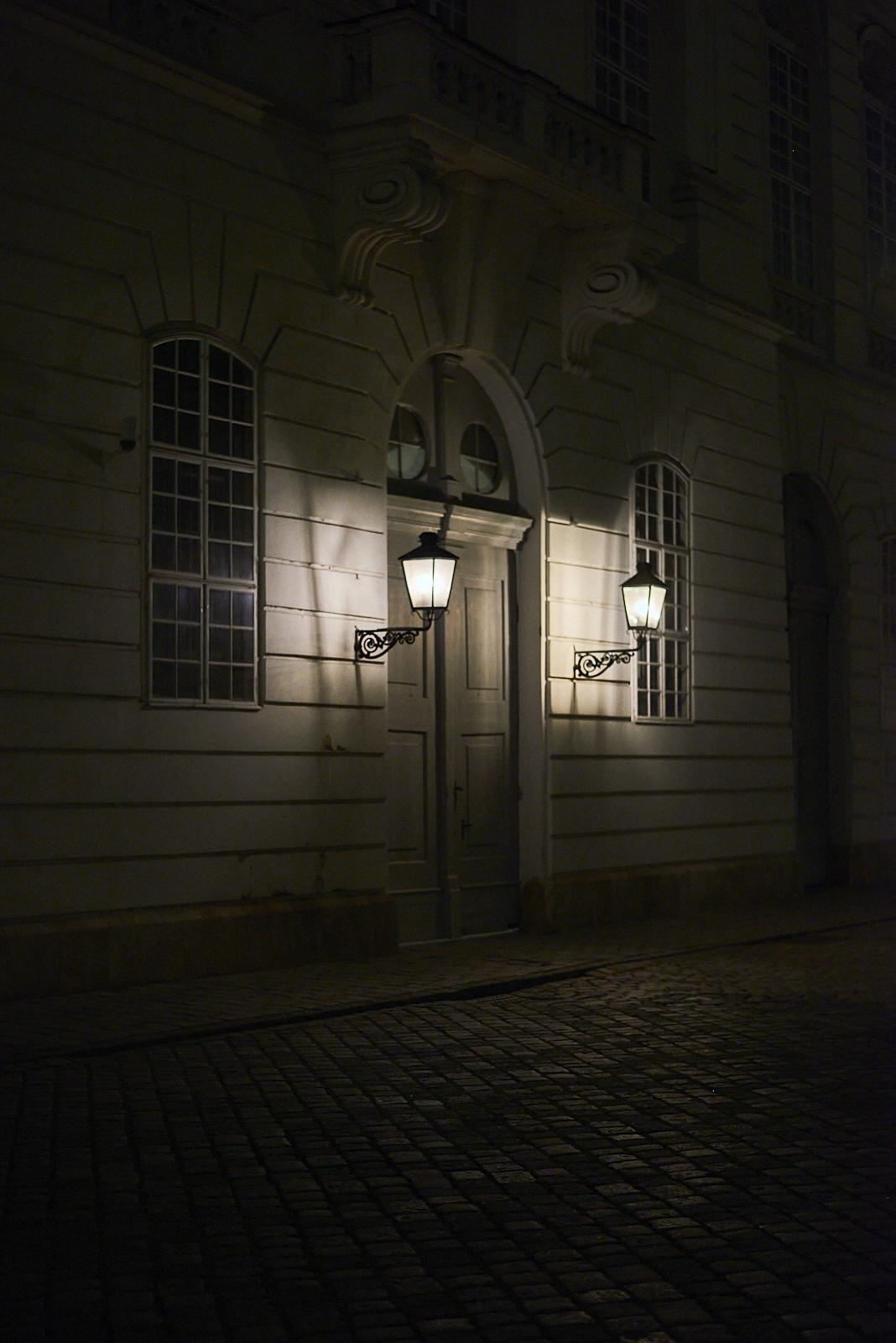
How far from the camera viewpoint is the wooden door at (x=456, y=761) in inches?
546

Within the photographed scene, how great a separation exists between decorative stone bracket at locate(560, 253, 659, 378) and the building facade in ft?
0.10

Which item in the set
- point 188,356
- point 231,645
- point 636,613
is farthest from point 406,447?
point 231,645

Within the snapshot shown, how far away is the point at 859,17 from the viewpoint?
70.5ft

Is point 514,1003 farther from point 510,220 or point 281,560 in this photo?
point 510,220

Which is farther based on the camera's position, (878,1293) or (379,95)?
(379,95)

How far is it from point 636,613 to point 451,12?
5269mm

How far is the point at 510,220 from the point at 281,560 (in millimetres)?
3850

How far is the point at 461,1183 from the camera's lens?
242 inches

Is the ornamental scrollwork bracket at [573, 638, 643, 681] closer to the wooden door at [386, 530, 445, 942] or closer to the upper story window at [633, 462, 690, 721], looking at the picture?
the upper story window at [633, 462, 690, 721]

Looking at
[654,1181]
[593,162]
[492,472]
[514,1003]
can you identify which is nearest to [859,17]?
[593,162]

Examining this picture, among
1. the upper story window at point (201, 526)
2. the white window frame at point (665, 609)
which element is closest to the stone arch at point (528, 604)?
the white window frame at point (665, 609)

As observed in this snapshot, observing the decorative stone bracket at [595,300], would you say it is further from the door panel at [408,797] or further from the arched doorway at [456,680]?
the door panel at [408,797]

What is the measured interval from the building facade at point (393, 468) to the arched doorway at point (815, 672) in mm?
96

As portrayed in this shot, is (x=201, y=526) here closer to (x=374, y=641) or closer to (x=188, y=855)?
(x=374, y=641)
